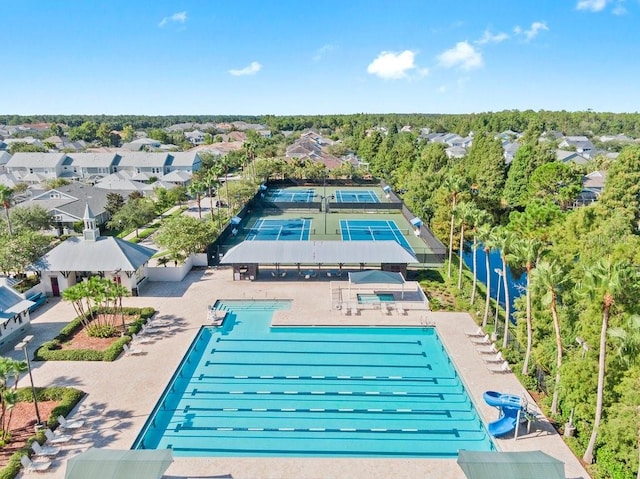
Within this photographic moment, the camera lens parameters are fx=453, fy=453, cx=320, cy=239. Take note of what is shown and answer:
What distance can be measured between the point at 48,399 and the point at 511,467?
18.7m

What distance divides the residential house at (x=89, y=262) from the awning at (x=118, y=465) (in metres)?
18.1

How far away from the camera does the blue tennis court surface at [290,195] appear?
222ft

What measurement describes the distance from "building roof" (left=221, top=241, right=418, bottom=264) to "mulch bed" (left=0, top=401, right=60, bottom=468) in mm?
15821

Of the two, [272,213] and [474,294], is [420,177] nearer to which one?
[272,213]

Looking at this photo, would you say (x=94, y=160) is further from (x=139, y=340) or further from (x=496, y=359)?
(x=496, y=359)

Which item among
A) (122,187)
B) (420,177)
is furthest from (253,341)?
(122,187)

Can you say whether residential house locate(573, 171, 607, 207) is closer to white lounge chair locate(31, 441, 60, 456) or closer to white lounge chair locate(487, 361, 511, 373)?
white lounge chair locate(487, 361, 511, 373)

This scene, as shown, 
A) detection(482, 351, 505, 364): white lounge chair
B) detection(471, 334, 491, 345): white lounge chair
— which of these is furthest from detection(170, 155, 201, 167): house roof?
detection(482, 351, 505, 364): white lounge chair

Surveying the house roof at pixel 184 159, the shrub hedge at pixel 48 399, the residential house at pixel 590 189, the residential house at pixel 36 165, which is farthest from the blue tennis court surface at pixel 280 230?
the residential house at pixel 36 165

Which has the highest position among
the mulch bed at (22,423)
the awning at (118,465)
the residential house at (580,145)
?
the residential house at (580,145)

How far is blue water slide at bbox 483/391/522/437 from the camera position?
17969mm

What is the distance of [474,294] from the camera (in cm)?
3053

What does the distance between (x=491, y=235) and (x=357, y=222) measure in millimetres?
31039

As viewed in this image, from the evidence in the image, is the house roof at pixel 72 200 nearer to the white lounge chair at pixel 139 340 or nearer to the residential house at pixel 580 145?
the white lounge chair at pixel 139 340
